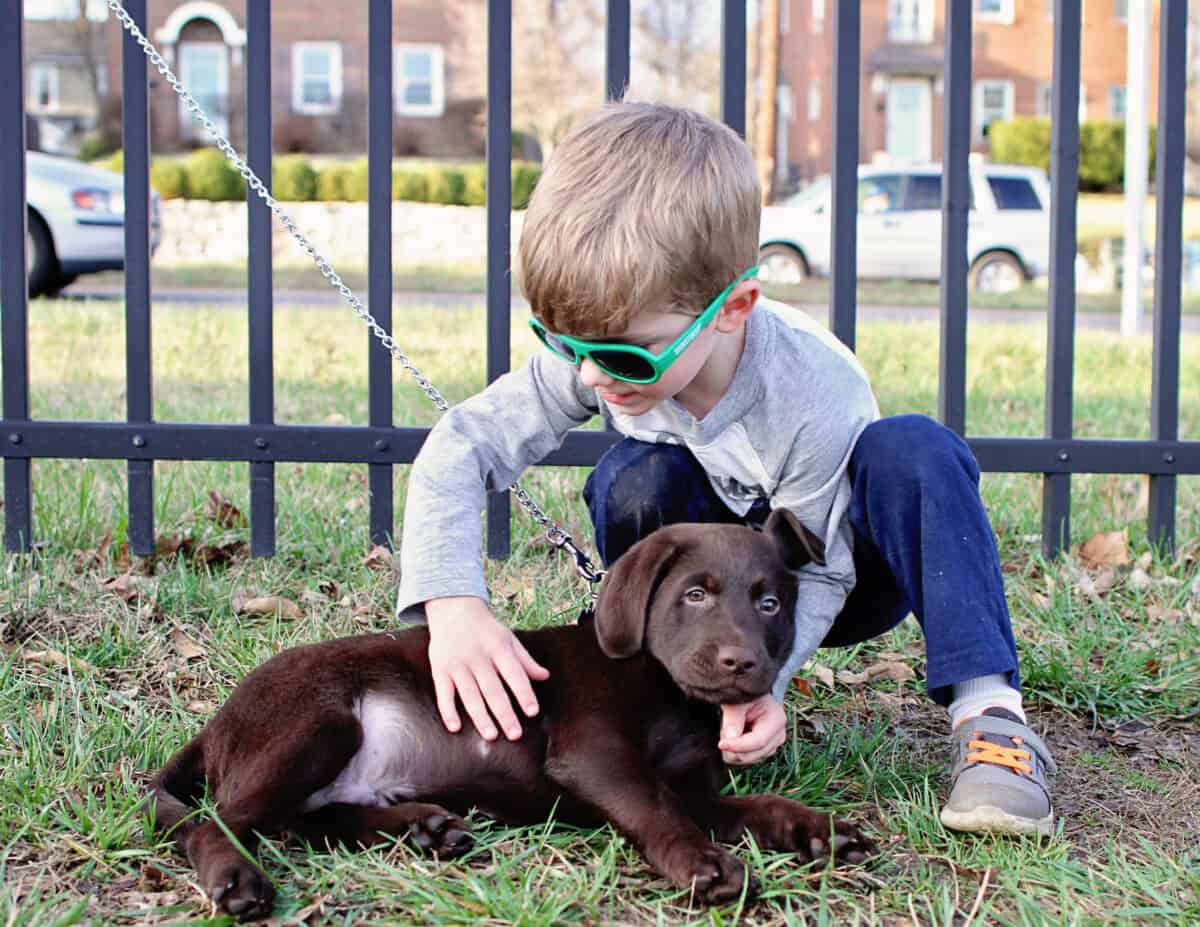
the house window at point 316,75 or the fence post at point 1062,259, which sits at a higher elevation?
the house window at point 316,75

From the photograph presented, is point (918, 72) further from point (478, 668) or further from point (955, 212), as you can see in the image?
point (478, 668)

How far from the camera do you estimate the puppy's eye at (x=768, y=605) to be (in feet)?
7.69

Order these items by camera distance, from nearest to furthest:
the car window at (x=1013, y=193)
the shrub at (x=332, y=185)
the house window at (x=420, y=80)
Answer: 1. the car window at (x=1013, y=193)
2. the shrub at (x=332, y=185)
3. the house window at (x=420, y=80)

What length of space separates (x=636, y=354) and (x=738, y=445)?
1.78ft

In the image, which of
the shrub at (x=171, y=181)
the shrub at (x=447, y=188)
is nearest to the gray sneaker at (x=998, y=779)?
the shrub at (x=447, y=188)

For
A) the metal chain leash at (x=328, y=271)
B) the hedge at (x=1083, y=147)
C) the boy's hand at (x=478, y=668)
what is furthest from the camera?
the hedge at (x=1083, y=147)

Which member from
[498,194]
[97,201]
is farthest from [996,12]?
[498,194]

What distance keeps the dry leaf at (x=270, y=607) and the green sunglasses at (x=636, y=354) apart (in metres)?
1.49

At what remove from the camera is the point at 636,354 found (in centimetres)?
218

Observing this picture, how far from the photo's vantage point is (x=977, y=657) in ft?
8.21

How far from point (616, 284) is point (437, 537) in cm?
60

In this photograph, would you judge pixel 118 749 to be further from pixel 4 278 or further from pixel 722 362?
pixel 4 278

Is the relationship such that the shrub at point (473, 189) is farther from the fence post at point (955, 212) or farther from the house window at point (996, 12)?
the fence post at point (955, 212)

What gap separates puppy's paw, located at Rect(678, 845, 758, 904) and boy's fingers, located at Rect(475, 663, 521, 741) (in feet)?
1.22
